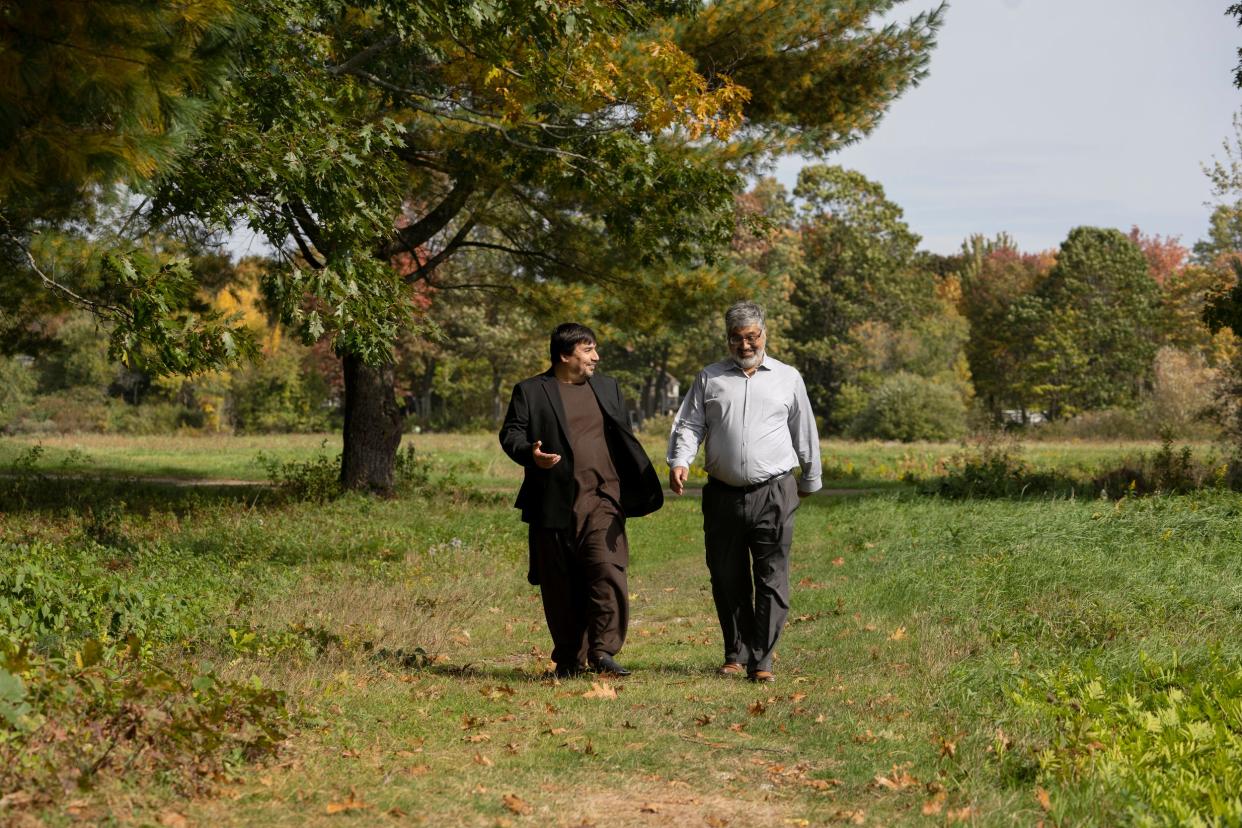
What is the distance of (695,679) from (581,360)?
1.96m

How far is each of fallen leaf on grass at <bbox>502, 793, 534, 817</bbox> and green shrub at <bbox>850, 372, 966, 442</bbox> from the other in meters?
38.1

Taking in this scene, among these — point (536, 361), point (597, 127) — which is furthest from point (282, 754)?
point (536, 361)

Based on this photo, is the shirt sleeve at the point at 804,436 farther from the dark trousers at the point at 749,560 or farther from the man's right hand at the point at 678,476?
the man's right hand at the point at 678,476

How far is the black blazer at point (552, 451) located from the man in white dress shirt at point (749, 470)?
28cm

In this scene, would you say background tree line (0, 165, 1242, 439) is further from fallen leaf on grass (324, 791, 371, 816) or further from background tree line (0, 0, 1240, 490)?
fallen leaf on grass (324, 791, 371, 816)

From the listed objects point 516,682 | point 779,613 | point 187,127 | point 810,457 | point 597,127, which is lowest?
point 516,682

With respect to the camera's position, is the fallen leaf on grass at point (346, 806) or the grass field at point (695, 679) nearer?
the fallen leaf on grass at point (346, 806)

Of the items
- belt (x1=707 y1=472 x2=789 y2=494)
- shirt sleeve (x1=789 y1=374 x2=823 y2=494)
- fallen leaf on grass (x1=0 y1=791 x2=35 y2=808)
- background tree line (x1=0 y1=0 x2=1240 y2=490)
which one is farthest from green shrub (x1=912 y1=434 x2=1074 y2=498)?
fallen leaf on grass (x1=0 y1=791 x2=35 y2=808)

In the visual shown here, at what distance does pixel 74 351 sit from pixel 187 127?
151 feet

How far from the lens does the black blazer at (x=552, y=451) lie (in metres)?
7.46

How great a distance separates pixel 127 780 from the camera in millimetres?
4535

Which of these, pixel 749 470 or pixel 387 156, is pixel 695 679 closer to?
pixel 749 470

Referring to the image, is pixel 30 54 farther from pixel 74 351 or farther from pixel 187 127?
pixel 74 351

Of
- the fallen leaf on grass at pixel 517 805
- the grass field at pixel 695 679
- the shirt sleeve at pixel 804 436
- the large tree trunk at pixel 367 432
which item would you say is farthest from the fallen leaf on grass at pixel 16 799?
the large tree trunk at pixel 367 432
